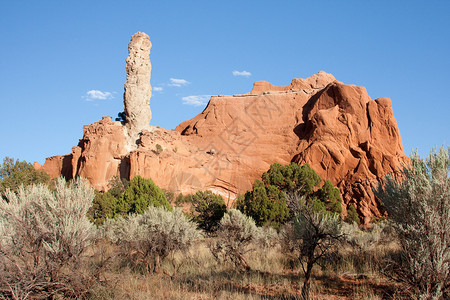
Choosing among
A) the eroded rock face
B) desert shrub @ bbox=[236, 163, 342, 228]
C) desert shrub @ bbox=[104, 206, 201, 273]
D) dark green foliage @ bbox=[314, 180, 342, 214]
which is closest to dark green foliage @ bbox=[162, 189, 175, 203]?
desert shrub @ bbox=[236, 163, 342, 228]

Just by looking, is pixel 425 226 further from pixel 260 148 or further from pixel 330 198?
pixel 260 148

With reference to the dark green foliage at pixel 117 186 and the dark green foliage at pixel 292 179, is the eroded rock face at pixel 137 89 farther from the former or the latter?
the dark green foliage at pixel 292 179

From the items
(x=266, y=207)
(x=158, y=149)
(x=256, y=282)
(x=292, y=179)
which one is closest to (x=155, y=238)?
(x=256, y=282)

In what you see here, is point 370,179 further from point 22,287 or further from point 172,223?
point 22,287

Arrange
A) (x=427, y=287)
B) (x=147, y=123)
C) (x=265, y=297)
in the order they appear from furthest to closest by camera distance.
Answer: (x=147, y=123) < (x=265, y=297) < (x=427, y=287)

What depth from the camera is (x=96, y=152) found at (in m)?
40.8

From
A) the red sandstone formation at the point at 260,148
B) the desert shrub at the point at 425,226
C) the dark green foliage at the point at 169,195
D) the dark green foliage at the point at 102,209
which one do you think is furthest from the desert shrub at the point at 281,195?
the desert shrub at the point at 425,226

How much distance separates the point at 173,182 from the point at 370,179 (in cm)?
2141

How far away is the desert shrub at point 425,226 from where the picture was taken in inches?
227

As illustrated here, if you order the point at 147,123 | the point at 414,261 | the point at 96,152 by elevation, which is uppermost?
the point at 147,123

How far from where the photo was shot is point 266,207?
23.7 metres

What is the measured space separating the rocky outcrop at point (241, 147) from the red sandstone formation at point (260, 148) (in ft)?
0.37

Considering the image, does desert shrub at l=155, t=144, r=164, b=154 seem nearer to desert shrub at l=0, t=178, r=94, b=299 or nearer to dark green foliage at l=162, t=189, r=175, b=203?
dark green foliage at l=162, t=189, r=175, b=203

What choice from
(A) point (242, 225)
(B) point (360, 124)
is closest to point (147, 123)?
(B) point (360, 124)
